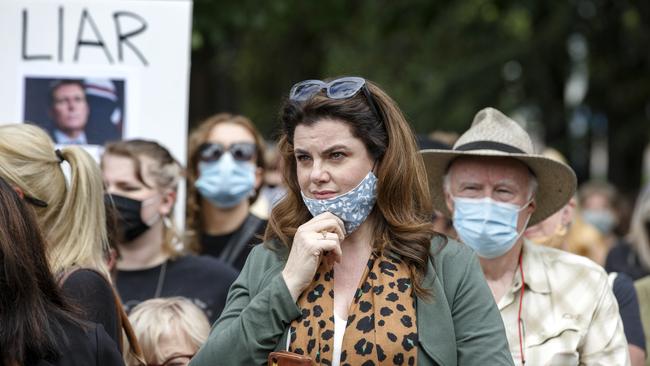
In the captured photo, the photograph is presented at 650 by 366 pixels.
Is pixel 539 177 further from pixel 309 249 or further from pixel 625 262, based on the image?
pixel 625 262

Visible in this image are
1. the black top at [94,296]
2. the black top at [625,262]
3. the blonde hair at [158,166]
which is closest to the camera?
the black top at [94,296]

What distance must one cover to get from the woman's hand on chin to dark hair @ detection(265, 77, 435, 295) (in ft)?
0.64

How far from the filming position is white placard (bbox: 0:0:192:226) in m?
6.47

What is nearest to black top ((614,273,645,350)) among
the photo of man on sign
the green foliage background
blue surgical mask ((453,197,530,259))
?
blue surgical mask ((453,197,530,259))

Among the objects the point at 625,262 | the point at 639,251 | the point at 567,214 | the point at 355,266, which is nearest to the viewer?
the point at 355,266

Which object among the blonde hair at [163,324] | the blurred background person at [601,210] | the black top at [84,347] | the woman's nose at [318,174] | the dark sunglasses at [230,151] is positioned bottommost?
the blurred background person at [601,210]

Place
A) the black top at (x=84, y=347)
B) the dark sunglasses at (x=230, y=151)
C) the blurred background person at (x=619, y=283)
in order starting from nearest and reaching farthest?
the black top at (x=84, y=347)
the blurred background person at (x=619, y=283)
the dark sunglasses at (x=230, y=151)

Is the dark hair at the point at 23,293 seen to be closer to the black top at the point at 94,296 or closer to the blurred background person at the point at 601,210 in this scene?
the black top at the point at 94,296

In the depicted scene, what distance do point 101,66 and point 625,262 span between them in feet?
12.4

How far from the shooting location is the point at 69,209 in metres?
4.44

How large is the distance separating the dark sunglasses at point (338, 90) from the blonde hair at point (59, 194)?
102 centimetres

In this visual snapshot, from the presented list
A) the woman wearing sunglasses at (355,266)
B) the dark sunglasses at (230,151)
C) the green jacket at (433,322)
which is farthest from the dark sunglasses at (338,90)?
the dark sunglasses at (230,151)

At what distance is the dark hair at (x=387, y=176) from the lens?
3812mm

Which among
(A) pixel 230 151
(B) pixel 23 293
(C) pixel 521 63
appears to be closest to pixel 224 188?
(A) pixel 230 151
